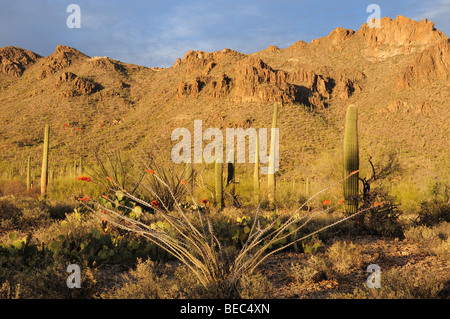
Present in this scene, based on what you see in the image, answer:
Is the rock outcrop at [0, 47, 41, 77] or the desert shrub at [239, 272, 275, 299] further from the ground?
the rock outcrop at [0, 47, 41, 77]

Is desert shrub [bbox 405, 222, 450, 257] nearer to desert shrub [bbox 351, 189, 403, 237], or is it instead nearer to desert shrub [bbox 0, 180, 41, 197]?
desert shrub [bbox 351, 189, 403, 237]

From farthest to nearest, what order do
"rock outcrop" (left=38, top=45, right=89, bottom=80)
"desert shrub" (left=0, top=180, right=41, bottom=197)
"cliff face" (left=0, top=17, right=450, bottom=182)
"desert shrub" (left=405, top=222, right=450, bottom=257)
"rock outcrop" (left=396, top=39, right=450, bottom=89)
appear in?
1. "rock outcrop" (left=38, top=45, right=89, bottom=80)
2. "rock outcrop" (left=396, top=39, right=450, bottom=89)
3. "cliff face" (left=0, top=17, right=450, bottom=182)
4. "desert shrub" (left=0, top=180, right=41, bottom=197)
5. "desert shrub" (left=405, top=222, right=450, bottom=257)

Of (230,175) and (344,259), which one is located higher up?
(230,175)

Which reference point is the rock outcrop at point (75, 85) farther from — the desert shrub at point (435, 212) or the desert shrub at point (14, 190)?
the desert shrub at point (435, 212)

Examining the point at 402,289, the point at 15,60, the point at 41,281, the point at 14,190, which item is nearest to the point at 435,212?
the point at 402,289

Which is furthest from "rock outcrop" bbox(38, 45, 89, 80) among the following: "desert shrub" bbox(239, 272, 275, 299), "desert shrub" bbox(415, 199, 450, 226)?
"desert shrub" bbox(239, 272, 275, 299)

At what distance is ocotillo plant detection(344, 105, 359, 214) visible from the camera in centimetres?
796

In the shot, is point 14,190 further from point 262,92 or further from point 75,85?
point 75,85

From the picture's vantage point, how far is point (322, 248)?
5.69 metres

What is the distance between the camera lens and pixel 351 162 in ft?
27.9
